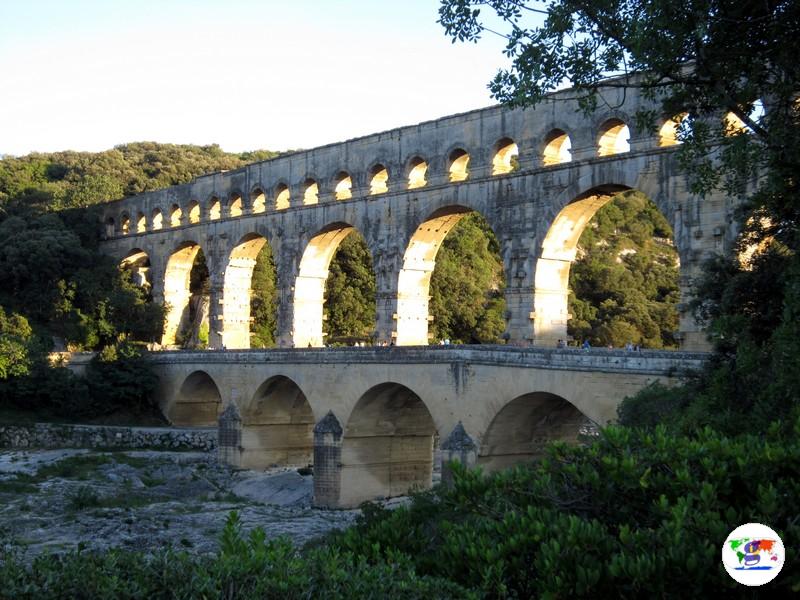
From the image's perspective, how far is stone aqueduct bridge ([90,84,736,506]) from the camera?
24016mm

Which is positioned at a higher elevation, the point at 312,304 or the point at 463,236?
the point at 463,236

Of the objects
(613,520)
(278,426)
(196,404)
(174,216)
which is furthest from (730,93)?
(174,216)

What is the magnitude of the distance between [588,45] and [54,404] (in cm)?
2919

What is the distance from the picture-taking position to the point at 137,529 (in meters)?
23.3

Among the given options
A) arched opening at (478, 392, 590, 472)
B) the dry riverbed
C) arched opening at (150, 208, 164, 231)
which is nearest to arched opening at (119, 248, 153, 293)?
arched opening at (150, 208, 164, 231)

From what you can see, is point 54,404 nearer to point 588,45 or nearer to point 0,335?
point 0,335

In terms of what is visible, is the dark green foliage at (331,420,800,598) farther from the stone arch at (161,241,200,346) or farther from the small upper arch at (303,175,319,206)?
the stone arch at (161,241,200,346)

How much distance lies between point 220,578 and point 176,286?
1539 inches

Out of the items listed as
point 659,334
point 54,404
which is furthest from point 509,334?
point 659,334

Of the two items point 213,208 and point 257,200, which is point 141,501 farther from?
point 213,208

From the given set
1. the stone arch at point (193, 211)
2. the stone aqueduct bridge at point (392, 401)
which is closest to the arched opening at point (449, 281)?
the stone aqueduct bridge at point (392, 401)

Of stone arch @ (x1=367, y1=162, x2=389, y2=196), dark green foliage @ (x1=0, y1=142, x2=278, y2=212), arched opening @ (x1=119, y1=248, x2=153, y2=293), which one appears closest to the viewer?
stone arch @ (x1=367, y1=162, x2=389, y2=196)

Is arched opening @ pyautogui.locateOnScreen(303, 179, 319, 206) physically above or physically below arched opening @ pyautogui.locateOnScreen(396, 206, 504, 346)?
above

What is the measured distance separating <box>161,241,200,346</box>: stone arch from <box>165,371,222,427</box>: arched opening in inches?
269
